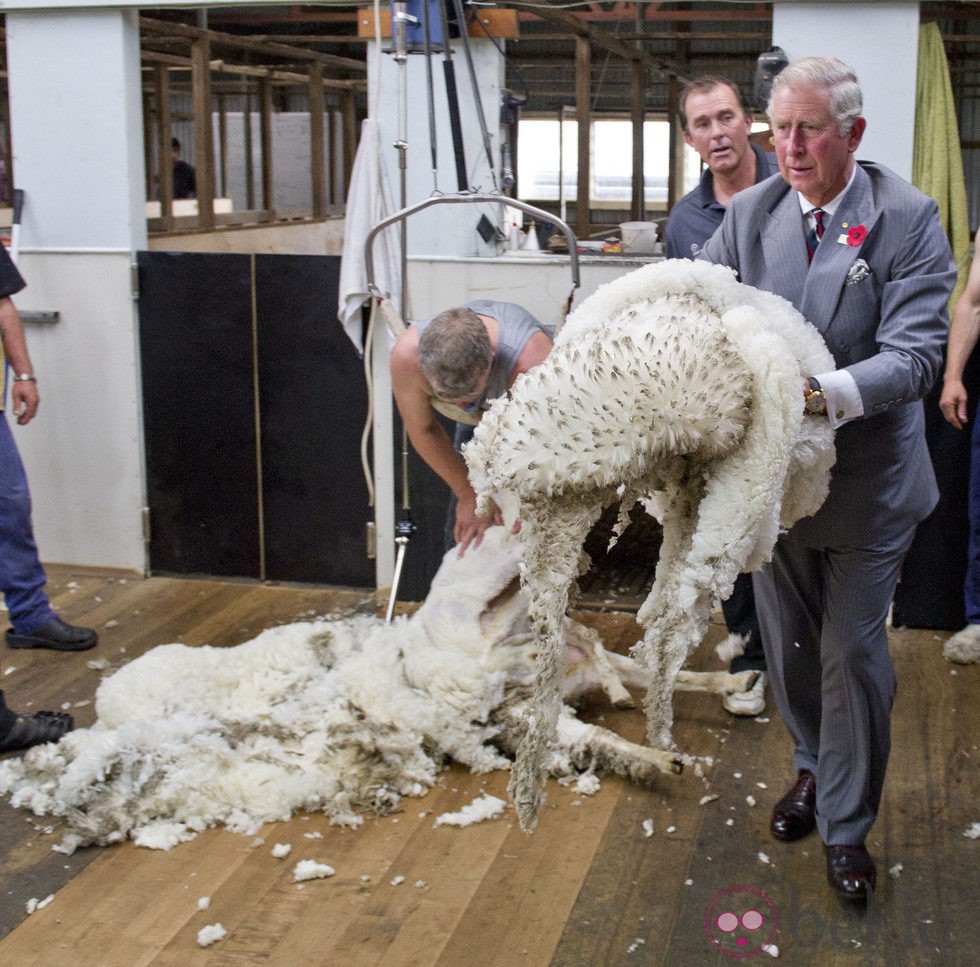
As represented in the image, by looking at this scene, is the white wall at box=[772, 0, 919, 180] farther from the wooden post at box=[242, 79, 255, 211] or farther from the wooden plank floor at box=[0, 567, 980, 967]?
the wooden post at box=[242, 79, 255, 211]

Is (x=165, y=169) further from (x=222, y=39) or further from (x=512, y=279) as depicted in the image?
(x=512, y=279)

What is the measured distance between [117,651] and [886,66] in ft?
9.96

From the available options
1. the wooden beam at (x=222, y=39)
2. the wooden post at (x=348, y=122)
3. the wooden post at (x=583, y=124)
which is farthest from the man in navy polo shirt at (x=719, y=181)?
the wooden post at (x=348, y=122)

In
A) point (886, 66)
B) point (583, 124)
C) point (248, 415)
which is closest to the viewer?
point (886, 66)

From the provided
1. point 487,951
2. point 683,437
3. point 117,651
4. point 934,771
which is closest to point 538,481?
point 683,437

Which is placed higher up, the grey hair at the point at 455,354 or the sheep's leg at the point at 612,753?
the grey hair at the point at 455,354

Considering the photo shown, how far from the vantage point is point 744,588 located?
11.7ft

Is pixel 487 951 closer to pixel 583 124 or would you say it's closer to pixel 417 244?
pixel 417 244

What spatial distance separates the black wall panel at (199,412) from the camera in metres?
4.55

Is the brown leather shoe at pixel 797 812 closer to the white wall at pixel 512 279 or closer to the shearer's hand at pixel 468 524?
the shearer's hand at pixel 468 524

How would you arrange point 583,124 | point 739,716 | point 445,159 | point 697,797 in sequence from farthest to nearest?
point 583,124, point 445,159, point 739,716, point 697,797

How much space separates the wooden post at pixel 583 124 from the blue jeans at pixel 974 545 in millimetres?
2643

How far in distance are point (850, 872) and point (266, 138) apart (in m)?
7.36

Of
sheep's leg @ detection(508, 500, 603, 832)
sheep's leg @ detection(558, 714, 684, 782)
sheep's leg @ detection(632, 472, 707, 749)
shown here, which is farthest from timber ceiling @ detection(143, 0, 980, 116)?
sheep's leg @ detection(508, 500, 603, 832)
